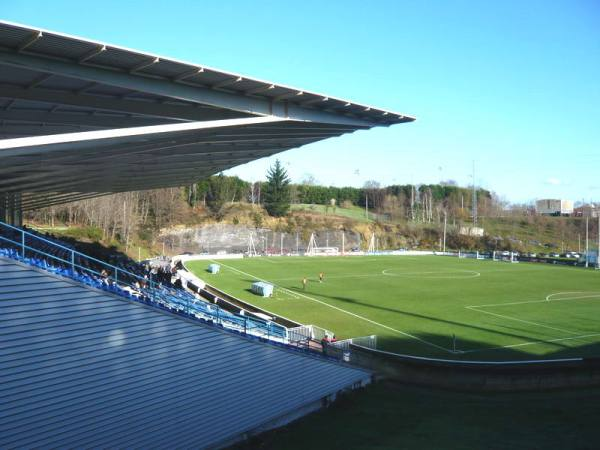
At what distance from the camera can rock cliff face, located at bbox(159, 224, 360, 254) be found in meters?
81.5

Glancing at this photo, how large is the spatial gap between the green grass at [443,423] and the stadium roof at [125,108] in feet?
26.7

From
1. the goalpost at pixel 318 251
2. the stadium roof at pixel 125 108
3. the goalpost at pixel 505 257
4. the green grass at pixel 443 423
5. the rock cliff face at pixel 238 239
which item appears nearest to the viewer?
the stadium roof at pixel 125 108

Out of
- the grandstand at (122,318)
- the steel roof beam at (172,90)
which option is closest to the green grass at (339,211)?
the steel roof beam at (172,90)

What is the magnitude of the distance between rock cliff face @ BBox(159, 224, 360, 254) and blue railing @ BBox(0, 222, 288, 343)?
2232 inches

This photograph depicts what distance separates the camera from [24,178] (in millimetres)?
18703

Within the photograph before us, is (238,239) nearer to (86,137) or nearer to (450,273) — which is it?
(450,273)

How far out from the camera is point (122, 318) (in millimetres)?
11766

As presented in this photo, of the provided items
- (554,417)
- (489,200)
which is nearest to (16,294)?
(554,417)

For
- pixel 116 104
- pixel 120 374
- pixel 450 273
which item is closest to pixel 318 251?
pixel 450 273

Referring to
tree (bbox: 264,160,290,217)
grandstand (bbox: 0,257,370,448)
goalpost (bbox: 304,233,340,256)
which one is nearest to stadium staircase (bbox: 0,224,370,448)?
grandstand (bbox: 0,257,370,448)

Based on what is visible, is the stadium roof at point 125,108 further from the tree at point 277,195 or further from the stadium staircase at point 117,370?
the tree at point 277,195

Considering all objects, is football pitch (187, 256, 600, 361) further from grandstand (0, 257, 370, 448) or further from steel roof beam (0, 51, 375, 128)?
steel roof beam (0, 51, 375, 128)

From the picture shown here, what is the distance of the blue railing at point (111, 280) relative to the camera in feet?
36.9

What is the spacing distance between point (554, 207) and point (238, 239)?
9366 cm
